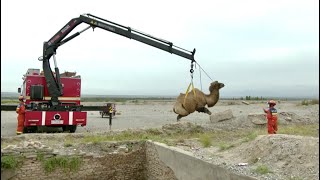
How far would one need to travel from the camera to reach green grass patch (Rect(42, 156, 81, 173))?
10000 mm

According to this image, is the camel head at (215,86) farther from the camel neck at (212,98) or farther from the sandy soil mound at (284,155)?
the sandy soil mound at (284,155)

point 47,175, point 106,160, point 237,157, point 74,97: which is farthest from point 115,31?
point 237,157

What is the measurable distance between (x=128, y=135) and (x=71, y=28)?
4.55 m

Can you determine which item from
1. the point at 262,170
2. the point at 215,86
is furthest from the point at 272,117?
the point at 262,170

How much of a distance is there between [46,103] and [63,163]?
13.2ft

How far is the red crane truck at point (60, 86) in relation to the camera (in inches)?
506

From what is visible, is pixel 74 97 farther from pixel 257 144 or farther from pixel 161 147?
pixel 257 144

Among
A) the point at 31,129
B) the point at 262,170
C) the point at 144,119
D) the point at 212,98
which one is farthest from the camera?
the point at 144,119

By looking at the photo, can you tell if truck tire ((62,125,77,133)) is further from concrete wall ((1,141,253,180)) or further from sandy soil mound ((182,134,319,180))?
sandy soil mound ((182,134,319,180))

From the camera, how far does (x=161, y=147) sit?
32.9ft

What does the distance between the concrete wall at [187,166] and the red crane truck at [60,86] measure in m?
4.00

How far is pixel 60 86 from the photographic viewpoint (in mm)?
13617

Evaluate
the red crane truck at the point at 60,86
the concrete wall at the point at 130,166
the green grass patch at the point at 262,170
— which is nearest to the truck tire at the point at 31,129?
the red crane truck at the point at 60,86

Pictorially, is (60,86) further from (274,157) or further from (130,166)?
A: (274,157)
